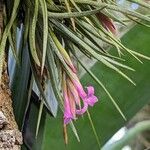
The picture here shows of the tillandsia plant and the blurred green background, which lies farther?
the blurred green background

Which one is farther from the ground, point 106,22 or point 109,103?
point 106,22

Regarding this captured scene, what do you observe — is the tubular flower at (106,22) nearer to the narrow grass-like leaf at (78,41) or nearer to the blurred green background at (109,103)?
the narrow grass-like leaf at (78,41)

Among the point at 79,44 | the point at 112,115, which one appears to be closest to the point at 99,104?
the point at 112,115

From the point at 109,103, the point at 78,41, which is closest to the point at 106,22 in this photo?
the point at 78,41

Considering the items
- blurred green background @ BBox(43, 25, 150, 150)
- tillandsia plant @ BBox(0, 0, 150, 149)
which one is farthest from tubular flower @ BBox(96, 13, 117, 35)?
blurred green background @ BBox(43, 25, 150, 150)

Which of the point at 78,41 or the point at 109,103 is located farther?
the point at 109,103

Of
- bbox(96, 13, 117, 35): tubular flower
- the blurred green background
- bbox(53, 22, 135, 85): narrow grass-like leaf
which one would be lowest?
the blurred green background

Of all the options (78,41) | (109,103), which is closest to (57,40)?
(78,41)

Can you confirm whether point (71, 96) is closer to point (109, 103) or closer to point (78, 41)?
point (78, 41)

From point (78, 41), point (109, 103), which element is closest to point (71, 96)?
point (78, 41)

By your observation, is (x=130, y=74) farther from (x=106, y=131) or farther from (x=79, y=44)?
(x=79, y=44)

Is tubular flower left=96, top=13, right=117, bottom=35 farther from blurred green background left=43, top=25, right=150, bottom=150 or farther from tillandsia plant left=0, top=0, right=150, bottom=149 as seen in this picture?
blurred green background left=43, top=25, right=150, bottom=150
